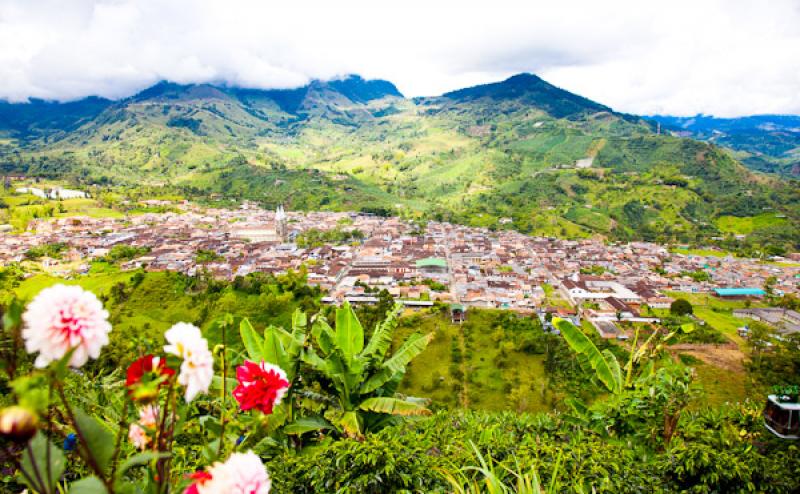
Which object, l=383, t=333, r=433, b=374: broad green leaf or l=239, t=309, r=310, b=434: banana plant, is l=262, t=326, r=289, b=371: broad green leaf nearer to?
l=239, t=309, r=310, b=434: banana plant

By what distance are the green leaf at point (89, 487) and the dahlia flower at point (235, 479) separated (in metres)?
0.22

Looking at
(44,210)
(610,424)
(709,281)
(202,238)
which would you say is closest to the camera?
(610,424)

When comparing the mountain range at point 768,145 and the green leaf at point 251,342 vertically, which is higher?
the mountain range at point 768,145

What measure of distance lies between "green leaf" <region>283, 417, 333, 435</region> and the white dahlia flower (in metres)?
2.09

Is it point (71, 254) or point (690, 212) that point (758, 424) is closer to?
point (71, 254)

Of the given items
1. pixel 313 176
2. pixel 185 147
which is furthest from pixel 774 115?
pixel 185 147

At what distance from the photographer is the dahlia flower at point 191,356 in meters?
1.10

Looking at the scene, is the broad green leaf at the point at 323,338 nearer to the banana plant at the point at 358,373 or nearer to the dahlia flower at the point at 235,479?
the banana plant at the point at 358,373

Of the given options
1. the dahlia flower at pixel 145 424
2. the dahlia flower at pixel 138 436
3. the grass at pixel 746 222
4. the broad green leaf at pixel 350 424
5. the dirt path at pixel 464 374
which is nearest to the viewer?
the dahlia flower at pixel 145 424

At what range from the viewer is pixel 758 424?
3.22 metres

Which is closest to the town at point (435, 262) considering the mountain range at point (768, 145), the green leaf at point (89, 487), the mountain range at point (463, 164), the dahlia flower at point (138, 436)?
the mountain range at point (463, 164)

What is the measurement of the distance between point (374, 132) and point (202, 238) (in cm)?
8612

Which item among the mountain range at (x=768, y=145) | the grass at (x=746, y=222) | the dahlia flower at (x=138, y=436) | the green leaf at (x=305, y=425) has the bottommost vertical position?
the grass at (x=746, y=222)

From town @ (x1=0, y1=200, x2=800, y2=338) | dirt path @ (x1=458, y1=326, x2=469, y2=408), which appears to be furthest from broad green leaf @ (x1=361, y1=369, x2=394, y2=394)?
town @ (x1=0, y1=200, x2=800, y2=338)
